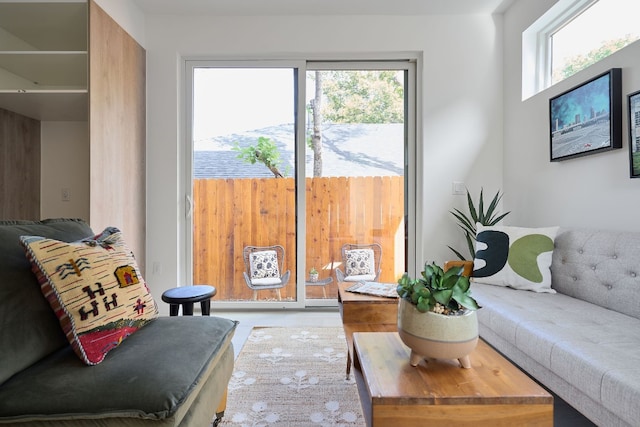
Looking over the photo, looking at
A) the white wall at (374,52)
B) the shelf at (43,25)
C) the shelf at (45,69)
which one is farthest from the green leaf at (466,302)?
the shelf at (43,25)

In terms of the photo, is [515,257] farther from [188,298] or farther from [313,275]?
[188,298]

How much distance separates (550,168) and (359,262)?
1.68 meters

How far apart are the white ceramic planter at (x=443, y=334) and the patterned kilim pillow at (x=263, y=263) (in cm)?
214

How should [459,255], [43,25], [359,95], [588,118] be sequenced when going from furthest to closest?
[359,95] < [459,255] < [43,25] < [588,118]

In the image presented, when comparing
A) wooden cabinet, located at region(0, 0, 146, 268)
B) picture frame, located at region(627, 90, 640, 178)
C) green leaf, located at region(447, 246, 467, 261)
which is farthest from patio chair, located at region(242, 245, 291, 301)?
picture frame, located at region(627, 90, 640, 178)

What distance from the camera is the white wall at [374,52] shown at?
9.77 feet

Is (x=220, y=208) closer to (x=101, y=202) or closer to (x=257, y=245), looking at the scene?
(x=257, y=245)

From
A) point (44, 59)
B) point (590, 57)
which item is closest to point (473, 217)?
point (590, 57)

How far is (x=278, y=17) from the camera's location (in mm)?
2973

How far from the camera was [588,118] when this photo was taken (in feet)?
6.75

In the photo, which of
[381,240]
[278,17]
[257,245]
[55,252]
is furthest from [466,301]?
[278,17]

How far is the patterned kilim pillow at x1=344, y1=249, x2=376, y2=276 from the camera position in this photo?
3143 millimetres

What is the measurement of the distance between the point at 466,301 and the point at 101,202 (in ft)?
7.85

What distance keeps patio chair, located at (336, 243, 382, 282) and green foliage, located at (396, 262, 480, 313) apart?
2.03 meters
